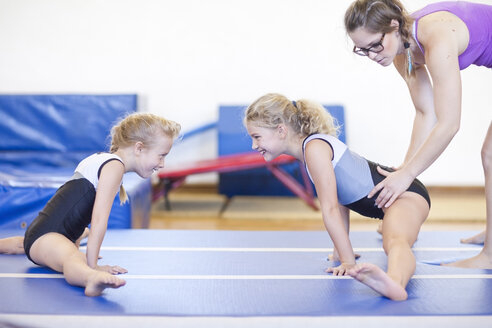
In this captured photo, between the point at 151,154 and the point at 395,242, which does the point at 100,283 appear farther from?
the point at 395,242

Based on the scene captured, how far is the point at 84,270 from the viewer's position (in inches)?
62.1

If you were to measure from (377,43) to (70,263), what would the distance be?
123 cm

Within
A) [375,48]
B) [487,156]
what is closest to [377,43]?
[375,48]

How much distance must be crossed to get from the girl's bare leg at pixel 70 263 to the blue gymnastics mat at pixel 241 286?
0.03m

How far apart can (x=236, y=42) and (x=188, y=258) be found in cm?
351

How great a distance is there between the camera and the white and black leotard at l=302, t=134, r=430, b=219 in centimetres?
200

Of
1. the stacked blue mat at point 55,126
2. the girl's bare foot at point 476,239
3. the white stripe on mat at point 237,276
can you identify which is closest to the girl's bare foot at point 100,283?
→ the white stripe on mat at point 237,276

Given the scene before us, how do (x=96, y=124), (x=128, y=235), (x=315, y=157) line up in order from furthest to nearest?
(x=96, y=124) < (x=128, y=235) < (x=315, y=157)

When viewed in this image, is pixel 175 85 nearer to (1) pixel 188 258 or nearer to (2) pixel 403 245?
(1) pixel 188 258

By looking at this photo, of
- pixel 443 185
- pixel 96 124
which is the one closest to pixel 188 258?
pixel 96 124

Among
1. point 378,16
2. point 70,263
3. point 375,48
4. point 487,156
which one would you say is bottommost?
point 70,263

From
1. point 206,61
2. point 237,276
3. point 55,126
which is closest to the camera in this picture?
point 237,276

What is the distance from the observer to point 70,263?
1647 mm

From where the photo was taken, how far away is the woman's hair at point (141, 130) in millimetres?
1977
